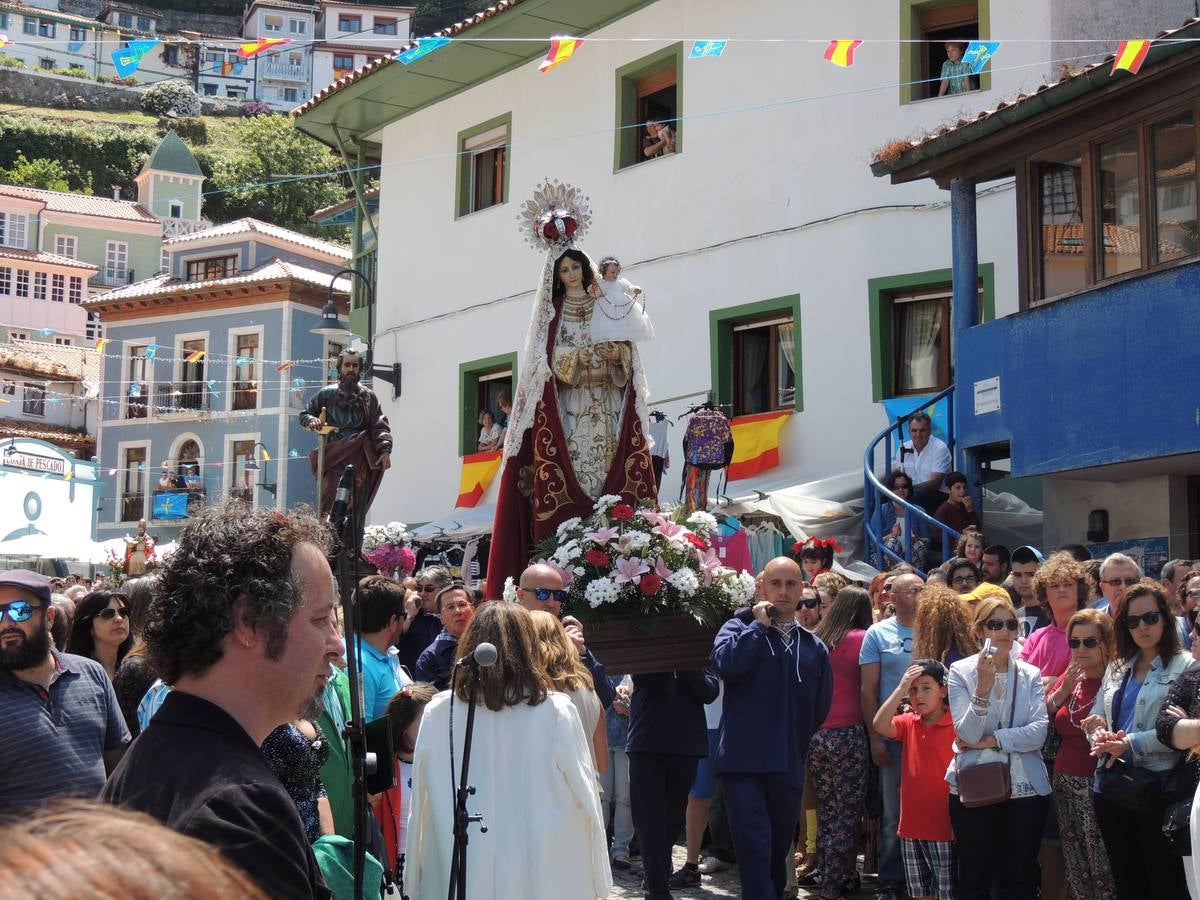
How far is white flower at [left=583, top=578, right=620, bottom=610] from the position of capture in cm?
745

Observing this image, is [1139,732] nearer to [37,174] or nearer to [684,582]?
[684,582]

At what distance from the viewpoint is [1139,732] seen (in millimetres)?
6738

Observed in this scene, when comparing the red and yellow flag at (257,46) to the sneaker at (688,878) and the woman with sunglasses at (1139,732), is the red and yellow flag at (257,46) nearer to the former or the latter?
the sneaker at (688,878)

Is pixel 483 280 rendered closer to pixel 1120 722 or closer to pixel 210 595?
pixel 1120 722

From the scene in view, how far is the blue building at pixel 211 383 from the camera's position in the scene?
43.2 m

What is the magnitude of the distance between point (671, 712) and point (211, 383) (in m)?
37.5

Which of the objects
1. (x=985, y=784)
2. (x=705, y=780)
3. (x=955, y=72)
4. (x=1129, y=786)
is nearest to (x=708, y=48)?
(x=955, y=72)

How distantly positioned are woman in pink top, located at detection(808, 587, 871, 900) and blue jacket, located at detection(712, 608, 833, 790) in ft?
1.83

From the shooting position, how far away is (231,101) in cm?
10281

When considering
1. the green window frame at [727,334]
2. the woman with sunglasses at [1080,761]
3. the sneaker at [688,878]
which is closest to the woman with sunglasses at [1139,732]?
the woman with sunglasses at [1080,761]

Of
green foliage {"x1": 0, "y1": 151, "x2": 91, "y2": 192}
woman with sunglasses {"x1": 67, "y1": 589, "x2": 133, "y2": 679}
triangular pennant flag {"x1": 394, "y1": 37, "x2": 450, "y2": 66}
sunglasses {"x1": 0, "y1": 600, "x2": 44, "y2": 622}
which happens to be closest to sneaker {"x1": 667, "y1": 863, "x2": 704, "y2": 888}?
woman with sunglasses {"x1": 67, "y1": 589, "x2": 133, "y2": 679}

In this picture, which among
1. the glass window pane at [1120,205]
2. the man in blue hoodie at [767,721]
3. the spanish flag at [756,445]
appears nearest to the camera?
the man in blue hoodie at [767,721]

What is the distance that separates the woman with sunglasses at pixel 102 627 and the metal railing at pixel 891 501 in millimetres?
7161

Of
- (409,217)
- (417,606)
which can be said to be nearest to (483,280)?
(409,217)
